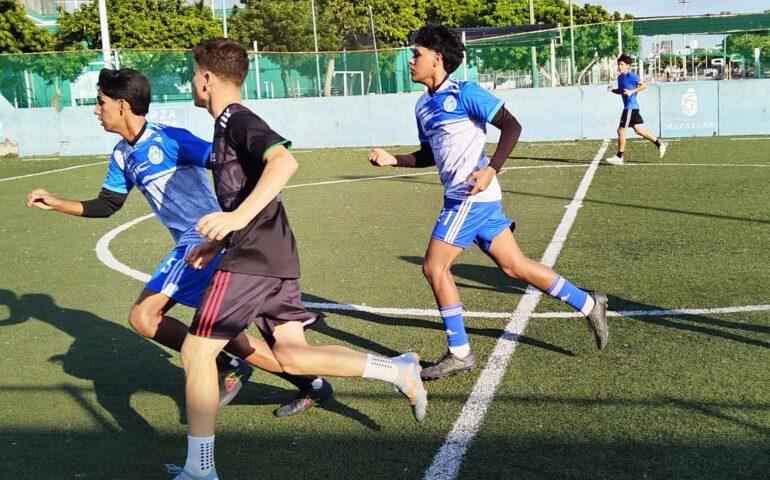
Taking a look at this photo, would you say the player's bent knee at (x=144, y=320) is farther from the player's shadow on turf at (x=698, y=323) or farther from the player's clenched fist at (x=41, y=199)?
the player's shadow on turf at (x=698, y=323)

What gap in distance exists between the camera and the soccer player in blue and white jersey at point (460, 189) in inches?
199

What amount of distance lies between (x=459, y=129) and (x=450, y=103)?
6.6 inches

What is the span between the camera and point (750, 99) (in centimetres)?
2200

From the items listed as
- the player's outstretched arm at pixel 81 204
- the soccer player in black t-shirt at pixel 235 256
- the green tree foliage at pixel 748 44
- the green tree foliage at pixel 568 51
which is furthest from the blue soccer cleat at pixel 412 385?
the green tree foliage at pixel 568 51

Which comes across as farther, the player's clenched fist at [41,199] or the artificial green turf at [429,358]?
the player's clenched fist at [41,199]

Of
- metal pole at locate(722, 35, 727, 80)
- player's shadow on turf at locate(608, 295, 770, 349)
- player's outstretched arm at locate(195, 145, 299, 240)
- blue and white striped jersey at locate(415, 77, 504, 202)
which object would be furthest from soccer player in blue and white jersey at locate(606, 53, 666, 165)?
player's outstretched arm at locate(195, 145, 299, 240)

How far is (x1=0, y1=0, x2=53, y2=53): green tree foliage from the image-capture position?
129ft

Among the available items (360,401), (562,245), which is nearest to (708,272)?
(562,245)

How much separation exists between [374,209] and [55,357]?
6572mm

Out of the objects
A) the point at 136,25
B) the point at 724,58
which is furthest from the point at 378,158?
the point at 136,25

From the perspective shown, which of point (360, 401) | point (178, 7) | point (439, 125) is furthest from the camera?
point (178, 7)

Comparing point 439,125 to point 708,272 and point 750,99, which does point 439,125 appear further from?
point 750,99

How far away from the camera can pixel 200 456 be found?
11.4 ft

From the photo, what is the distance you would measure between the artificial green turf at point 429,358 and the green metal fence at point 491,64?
1472cm
